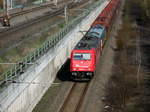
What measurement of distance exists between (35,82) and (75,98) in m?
3.66

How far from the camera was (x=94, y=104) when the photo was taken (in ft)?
79.6

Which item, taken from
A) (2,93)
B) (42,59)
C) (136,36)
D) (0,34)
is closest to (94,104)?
(42,59)

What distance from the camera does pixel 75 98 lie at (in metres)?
25.6

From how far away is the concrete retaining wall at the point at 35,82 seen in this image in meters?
19.1

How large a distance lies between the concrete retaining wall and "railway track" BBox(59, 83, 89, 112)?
199 centimetres

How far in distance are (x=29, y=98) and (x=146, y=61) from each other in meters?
17.6

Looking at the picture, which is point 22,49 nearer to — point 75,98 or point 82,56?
point 82,56

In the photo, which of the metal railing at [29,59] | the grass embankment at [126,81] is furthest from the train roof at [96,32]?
the grass embankment at [126,81]

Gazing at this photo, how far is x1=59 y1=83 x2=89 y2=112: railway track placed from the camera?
2358cm

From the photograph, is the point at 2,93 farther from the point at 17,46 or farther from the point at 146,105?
the point at 17,46

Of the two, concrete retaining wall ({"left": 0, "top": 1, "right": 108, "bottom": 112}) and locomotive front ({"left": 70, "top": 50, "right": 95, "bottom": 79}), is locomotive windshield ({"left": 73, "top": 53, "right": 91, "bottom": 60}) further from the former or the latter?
concrete retaining wall ({"left": 0, "top": 1, "right": 108, "bottom": 112})

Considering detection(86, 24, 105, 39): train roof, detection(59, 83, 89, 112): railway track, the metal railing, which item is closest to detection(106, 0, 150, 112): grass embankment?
detection(59, 83, 89, 112): railway track

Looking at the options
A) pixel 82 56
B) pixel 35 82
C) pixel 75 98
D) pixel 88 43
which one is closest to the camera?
pixel 35 82

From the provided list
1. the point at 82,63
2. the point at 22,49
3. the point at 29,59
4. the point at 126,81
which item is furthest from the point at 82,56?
the point at 22,49
